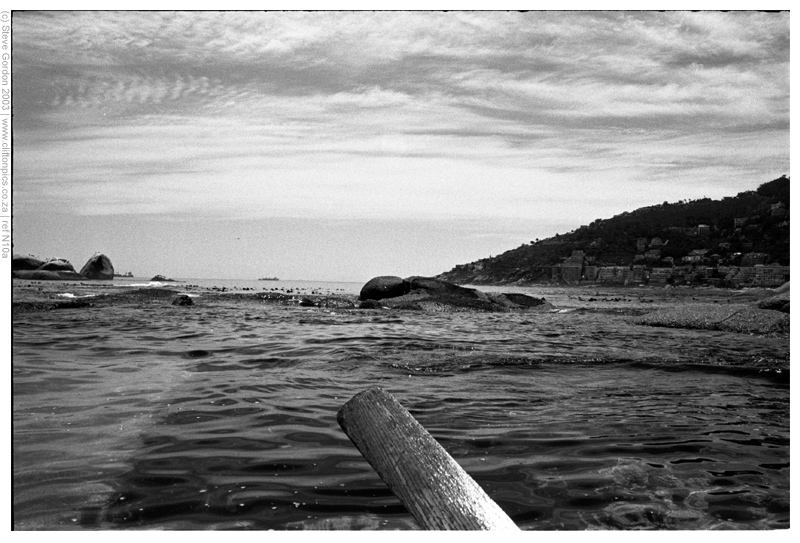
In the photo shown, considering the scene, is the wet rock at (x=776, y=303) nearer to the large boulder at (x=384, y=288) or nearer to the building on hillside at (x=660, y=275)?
the building on hillside at (x=660, y=275)

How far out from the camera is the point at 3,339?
12.6ft

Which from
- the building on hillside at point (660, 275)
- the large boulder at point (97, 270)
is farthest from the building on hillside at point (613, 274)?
the large boulder at point (97, 270)

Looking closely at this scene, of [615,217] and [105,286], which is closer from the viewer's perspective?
[615,217]

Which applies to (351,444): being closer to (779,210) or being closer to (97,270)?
(779,210)

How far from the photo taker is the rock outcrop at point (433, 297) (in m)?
14.8

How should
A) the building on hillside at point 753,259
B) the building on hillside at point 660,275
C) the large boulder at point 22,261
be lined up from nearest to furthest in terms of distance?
the large boulder at point 22,261 → the building on hillside at point 753,259 → the building on hillside at point 660,275

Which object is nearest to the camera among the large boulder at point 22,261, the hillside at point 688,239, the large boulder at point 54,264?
the large boulder at point 22,261

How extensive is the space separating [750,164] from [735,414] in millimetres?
2483

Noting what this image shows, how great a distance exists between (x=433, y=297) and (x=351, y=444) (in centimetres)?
1165

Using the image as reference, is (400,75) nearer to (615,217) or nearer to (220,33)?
(220,33)

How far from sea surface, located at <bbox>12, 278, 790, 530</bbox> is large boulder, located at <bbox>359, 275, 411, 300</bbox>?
308 inches

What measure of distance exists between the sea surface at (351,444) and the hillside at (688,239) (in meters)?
A: 1.21
